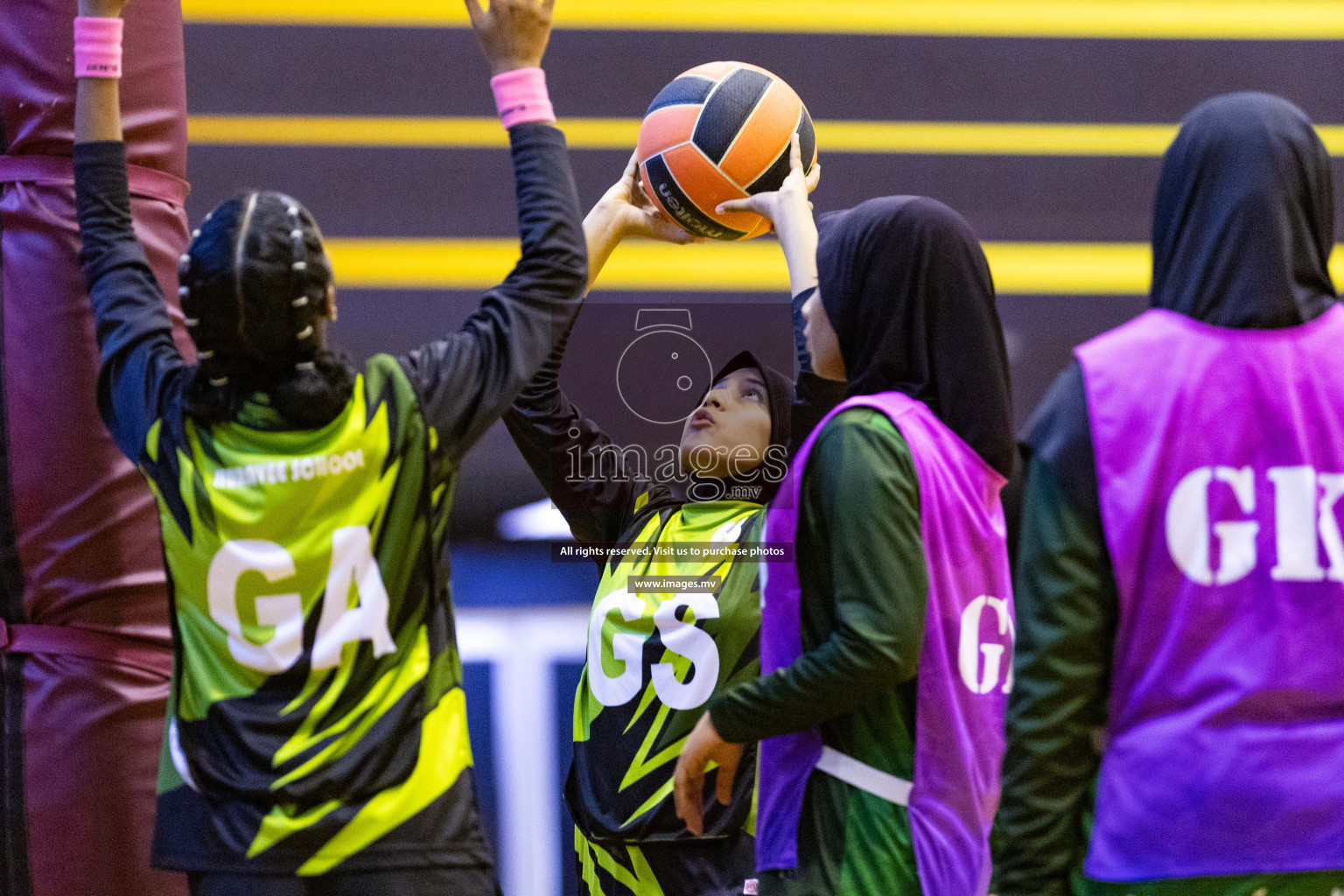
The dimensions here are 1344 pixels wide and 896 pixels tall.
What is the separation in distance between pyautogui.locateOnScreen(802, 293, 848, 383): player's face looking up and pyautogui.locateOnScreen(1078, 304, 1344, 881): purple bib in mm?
642

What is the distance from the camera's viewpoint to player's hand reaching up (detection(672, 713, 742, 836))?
1876 millimetres

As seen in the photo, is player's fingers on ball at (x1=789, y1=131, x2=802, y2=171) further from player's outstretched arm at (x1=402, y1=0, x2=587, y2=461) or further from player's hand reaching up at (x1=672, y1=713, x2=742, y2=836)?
player's hand reaching up at (x1=672, y1=713, x2=742, y2=836)

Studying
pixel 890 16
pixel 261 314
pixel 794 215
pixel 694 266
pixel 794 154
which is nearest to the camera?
pixel 261 314

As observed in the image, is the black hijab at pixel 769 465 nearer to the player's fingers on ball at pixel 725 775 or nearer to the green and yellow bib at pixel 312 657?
the player's fingers on ball at pixel 725 775

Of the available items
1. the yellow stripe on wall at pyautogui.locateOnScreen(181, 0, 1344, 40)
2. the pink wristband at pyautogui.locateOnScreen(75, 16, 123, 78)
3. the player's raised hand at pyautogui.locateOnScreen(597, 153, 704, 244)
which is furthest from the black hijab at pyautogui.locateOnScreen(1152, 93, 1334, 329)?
the yellow stripe on wall at pyautogui.locateOnScreen(181, 0, 1344, 40)

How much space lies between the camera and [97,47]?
2121 millimetres

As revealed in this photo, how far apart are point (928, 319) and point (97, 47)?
4.59 feet

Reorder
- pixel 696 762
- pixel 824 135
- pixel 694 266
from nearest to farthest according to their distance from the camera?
pixel 696 762, pixel 694 266, pixel 824 135

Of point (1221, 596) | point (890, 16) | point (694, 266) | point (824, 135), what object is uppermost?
point (890, 16)

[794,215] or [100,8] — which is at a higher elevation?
[100,8]

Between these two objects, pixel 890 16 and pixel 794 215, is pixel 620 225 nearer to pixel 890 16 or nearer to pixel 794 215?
pixel 794 215

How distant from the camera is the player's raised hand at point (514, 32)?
2.03 meters

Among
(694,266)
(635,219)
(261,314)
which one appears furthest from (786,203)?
(694,266)

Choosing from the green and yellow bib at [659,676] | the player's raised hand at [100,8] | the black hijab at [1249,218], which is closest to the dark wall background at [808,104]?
the green and yellow bib at [659,676]
